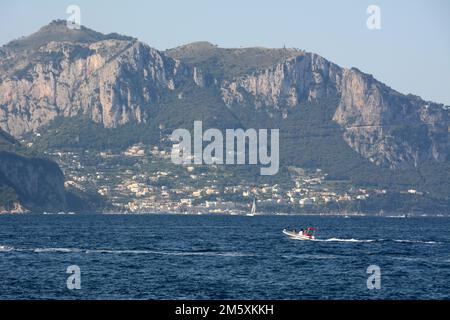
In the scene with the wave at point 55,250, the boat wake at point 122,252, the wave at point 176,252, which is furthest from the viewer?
the wave at point 55,250

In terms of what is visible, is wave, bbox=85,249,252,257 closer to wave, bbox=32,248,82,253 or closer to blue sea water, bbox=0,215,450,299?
blue sea water, bbox=0,215,450,299

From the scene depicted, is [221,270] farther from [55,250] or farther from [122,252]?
[55,250]

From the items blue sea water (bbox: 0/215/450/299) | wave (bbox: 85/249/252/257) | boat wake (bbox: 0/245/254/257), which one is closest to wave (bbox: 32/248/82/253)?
boat wake (bbox: 0/245/254/257)

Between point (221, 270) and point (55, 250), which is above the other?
point (221, 270)

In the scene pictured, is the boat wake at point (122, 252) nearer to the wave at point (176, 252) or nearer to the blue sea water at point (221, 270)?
the wave at point (176, 252)

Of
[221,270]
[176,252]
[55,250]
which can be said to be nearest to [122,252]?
[176,252]

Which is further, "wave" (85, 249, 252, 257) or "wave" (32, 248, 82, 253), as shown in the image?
"wave" (32, 248, 82, 253)

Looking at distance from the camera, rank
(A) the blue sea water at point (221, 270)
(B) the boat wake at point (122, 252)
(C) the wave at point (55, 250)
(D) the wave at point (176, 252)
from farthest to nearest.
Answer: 1. (C) the wave at point (55, 250)
2. (B) the boat wake at point (122, 252)
3. (D) the wave at point (176, 252)
4. (A) the blue sea water at point (221, 270)

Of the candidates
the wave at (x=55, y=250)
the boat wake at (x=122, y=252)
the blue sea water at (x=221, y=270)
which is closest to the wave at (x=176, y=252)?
the boat wake at (x=122, y=252)

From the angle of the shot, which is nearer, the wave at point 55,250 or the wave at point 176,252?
the wave at point 176,252
